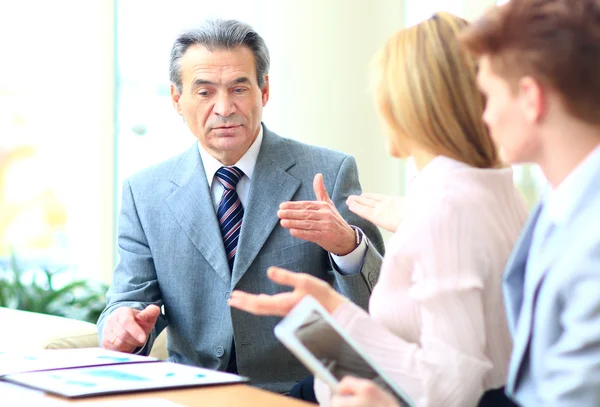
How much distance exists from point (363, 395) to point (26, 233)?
12.9ft

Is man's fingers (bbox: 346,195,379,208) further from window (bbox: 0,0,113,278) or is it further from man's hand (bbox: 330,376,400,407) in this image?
window (bbox: 0,0,113,278)

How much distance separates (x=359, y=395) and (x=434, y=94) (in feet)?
1.83

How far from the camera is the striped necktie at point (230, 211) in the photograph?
2285mm

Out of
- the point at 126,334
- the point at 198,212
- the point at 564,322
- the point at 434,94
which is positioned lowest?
the point at 126,334

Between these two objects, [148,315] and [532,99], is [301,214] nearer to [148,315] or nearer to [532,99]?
[148,315]

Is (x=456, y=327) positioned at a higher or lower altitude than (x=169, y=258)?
higher

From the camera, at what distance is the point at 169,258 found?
7.55 ft

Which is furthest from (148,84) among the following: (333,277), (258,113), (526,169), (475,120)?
(475,120)

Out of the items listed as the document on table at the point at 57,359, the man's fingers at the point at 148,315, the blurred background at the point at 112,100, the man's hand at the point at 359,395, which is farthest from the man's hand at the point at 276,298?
the blurred background at the point at 112,100

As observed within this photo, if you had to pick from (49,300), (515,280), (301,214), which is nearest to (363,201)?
(301,214)

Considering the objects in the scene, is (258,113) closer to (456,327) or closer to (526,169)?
(456,327)

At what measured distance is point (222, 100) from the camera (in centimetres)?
236

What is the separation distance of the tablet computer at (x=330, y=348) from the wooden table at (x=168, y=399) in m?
0.18

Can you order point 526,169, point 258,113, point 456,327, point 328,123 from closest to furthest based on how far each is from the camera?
point 456,327 → point 258,113 → point 526,169 → point 328,123
